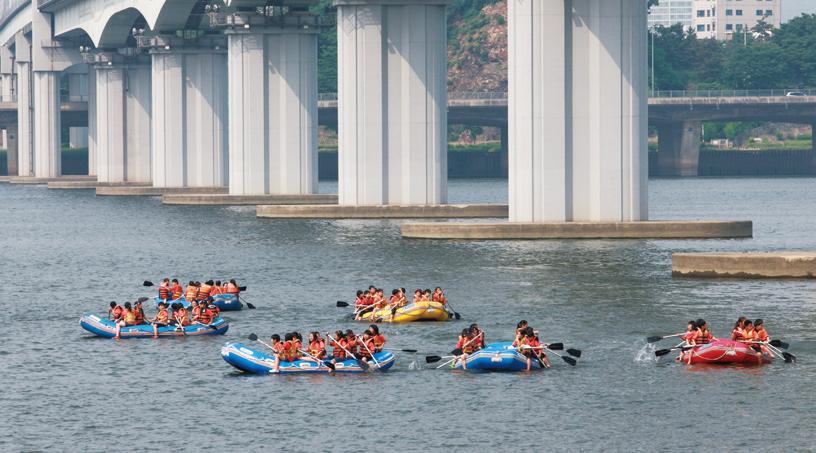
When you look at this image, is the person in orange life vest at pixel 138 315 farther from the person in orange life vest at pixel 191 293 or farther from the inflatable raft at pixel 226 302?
the inflatable raft at pixel 226 302

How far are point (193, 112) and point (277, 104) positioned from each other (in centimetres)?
2793

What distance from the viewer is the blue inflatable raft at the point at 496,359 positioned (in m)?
55.1

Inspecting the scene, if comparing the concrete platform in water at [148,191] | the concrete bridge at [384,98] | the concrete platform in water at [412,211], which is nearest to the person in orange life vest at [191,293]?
the concrete bridge at [384,98]

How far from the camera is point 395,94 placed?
11975 cm

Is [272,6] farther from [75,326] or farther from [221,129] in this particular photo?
[75,326]

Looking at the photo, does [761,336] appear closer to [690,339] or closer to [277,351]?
[690,339]

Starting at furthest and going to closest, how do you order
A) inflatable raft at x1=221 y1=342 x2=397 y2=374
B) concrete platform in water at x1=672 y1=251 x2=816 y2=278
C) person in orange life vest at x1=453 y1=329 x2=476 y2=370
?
concrete platform in water at x1=672 y1=251 x2=816 y2=278, person in orange life vest at x1=453 y1=329 x2=476 y2=370, inflatable raft at x1=221 y1=342 x2=397 y2=374

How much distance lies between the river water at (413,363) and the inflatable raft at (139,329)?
22.6 inches

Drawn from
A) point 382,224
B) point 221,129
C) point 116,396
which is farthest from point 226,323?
point 221,129

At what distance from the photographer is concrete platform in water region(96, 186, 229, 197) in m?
167

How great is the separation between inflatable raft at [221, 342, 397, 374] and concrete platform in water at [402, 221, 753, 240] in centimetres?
3893

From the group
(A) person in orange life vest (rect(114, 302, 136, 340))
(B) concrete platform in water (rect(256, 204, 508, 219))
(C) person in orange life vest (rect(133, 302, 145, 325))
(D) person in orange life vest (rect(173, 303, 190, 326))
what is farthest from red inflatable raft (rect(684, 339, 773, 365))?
(B) concrete platform in water (rect(256, 204, 508, 219))

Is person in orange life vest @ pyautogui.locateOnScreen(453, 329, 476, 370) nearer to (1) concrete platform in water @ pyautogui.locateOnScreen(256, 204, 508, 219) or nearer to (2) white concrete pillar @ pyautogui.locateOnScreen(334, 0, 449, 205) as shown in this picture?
(1) concrete platform in water @ pyautogui.locateOnScreen(256, 204, 508, 219)

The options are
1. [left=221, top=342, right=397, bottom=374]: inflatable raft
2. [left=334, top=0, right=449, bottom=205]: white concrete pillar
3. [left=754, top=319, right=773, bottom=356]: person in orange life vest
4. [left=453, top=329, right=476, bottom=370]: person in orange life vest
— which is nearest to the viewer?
[left=221, top=342, right=397, bottom=374]: inflatable raft
